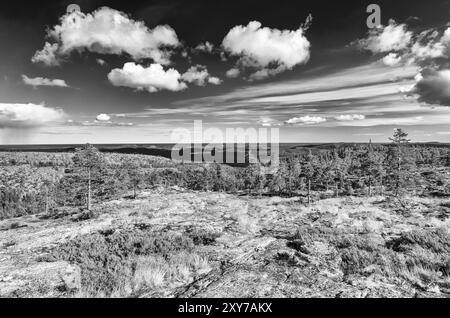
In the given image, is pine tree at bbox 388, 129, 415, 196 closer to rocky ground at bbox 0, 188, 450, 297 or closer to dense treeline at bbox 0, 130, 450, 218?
dense treeline at bbox 0, 130, 450, 218

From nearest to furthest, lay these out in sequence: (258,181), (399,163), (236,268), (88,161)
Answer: (236,268) → (88,161) → (399,163) → (258,181)

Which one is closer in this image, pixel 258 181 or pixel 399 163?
pixel 399 163

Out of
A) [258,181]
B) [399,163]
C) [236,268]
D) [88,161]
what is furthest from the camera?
[258,181]

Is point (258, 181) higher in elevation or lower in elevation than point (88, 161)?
lower

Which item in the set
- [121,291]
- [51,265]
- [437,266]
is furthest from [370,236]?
[51,265]

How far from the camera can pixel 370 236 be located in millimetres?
11422

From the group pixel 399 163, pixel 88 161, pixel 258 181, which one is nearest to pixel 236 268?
pixel 88 161

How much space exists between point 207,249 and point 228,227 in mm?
4618

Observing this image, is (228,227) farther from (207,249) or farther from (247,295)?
(247,295)

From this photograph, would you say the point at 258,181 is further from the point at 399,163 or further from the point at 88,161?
the point at 88,161

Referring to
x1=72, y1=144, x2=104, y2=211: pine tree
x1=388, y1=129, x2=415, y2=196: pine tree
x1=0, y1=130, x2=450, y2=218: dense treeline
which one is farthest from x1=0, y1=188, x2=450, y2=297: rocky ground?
x1=388, y1=129, x2=415, y2=196: pine tree

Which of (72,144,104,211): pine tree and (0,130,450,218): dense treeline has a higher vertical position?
(72,144,104,211): pine tree

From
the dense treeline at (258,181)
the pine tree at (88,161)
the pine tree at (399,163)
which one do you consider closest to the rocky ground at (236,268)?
the pine tree at (88,161)

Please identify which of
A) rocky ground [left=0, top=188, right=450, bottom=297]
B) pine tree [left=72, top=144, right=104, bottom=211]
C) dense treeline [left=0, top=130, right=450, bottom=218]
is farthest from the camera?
dense treeline [left=0, top=130, right=450, bottom=218]
